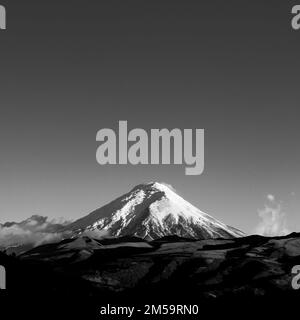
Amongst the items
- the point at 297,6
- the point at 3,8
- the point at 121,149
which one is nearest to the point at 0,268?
the point at 121,149

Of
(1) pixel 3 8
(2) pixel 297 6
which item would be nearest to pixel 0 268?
(1) pixel 3 8

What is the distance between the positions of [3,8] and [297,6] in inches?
2382

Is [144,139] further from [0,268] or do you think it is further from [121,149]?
[0,268]

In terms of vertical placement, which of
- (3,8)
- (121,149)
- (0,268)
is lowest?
(0,268)

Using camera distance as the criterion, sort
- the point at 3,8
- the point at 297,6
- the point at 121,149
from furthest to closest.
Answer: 1. the point at 121,149
2. the point at 297,6
3. the point at 3,8

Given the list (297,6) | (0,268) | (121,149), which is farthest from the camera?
(0,268)

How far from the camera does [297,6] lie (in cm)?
11894

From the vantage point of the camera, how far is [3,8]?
102062 millimetres

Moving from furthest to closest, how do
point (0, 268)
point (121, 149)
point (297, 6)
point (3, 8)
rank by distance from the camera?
1. point (0, 268)
2. point (121, 149)
3. point (297, 6)
4. point (3, 8)

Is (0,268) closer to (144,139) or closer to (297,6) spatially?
(144,139)

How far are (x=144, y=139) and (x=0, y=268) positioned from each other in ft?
180

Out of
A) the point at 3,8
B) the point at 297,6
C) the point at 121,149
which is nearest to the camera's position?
the point at 3,8

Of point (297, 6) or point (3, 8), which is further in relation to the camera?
point (297, 6)

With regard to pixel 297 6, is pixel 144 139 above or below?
below
